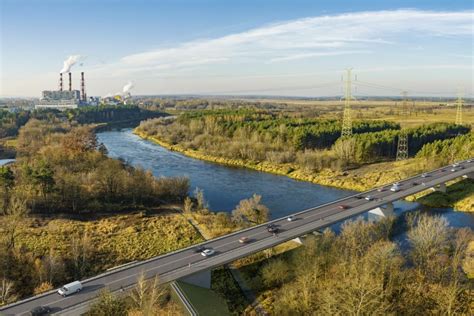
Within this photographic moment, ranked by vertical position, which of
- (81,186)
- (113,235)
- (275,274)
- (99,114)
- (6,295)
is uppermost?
(99,114)

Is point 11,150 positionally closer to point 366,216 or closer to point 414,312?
point 366,216

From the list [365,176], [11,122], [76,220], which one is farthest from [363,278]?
[11,122]

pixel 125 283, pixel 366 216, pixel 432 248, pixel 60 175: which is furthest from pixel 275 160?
pixel 125 283

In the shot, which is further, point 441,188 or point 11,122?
point 11,122

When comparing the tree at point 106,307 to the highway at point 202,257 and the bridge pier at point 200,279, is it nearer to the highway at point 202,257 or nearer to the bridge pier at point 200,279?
the highway at point 202,257

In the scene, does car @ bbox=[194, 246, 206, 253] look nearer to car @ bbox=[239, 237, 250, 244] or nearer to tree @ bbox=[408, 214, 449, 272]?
car @ bbox=[239, 237, 250, 244]

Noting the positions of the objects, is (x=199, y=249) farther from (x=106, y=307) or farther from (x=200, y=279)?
(x=106, y=307)

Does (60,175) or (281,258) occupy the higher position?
(60,175)
